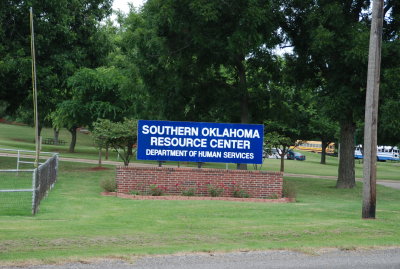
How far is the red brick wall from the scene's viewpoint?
20000mm

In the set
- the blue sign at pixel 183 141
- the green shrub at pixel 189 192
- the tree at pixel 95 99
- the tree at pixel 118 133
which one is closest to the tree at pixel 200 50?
the tree at pixel 118 133

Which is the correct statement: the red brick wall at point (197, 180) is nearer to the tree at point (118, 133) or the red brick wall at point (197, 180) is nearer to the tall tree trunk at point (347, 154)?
the tree at point (118, 133)

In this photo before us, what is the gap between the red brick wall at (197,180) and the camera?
65.6 ft

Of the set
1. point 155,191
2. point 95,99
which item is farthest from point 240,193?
point 95,99

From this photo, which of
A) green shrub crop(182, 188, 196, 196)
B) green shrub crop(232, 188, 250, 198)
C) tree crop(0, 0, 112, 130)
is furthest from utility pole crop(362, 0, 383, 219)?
tree crop(0, 0, 112, 130)

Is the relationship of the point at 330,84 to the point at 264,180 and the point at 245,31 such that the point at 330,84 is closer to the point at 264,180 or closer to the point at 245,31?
the point at 245,31

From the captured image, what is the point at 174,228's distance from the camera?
40.0 feet

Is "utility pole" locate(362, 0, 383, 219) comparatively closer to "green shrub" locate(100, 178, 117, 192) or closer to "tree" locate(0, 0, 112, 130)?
"green shrub" locate(100, 178, 117, 192)

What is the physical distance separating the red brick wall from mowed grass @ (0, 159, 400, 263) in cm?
169

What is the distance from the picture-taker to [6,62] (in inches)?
1106

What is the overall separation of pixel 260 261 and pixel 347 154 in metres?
19.6

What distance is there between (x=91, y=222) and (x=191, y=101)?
18.1 meters

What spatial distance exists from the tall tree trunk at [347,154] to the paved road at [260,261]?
17.8 m

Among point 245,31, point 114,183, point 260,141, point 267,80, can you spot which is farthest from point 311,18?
point 114,183
